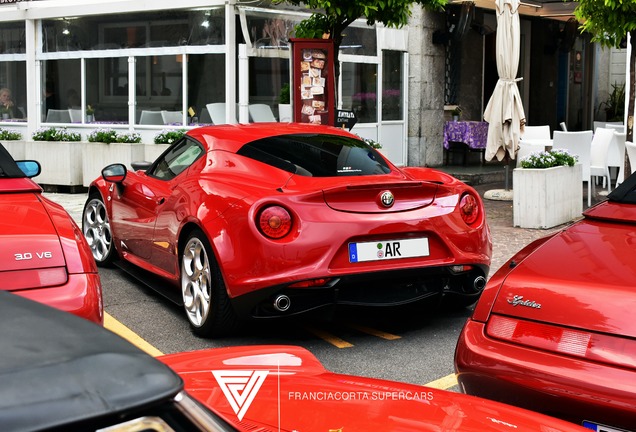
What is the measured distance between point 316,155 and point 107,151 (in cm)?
956

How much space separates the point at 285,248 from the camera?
17.1 ft

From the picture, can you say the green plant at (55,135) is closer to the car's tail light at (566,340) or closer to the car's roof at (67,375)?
the car's tail light at (566,340)

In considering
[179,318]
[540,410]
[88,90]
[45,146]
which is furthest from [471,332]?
[88,90]

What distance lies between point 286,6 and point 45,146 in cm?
489

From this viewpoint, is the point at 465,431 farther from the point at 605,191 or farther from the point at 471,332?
the point at 605,191

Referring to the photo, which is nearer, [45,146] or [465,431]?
[465,431]

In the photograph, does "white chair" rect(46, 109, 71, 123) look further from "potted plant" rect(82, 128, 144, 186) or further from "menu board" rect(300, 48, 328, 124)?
"menu board" rect(300, 48, 328, 124)

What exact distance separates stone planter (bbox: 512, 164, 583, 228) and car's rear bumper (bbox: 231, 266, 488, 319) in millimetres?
5178

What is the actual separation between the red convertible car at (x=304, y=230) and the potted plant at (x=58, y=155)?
9198mm

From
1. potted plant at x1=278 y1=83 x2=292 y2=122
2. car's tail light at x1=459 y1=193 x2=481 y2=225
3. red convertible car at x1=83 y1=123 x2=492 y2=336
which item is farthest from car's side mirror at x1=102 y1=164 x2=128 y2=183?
potted plant at x1=278 y1=83 x2=292 y2=122

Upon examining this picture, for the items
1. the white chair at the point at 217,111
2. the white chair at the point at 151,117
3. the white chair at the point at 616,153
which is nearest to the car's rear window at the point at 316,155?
the white chair at the point at 616,153

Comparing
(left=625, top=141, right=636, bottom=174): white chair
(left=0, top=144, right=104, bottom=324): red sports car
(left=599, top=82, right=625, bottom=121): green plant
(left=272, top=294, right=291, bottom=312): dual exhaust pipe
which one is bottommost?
(left=272, top=294, right=291, bottom=312): dual exhaust pipe

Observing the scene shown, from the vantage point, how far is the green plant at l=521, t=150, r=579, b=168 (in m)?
10.9

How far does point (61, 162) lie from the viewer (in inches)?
603
